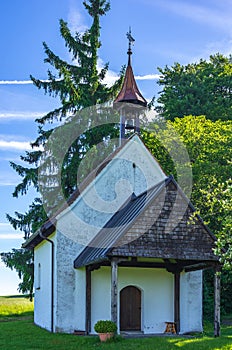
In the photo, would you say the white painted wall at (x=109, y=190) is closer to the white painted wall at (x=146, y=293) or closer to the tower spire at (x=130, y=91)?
the white painted wall at (x=146, y=293)

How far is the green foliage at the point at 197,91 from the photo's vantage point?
3962cm

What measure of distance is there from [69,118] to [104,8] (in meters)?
7.31

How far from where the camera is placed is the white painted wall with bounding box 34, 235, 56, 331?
20.4 metres

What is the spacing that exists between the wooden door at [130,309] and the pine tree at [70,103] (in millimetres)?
13149

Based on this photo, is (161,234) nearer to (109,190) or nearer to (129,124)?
(109,190)

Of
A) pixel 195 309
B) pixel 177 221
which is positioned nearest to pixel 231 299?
pixel 195 309

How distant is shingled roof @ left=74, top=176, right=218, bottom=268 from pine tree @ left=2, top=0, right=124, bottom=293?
1549 centimetres

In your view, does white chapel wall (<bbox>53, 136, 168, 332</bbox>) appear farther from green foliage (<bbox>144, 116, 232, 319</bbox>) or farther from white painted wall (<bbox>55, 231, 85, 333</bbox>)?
green foliage (<bbox>144, 116, 232, 319</bbox>)

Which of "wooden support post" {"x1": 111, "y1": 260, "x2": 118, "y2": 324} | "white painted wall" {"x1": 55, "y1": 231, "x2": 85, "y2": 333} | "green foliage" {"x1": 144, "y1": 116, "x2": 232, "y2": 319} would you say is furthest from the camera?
"green foliage" {"x1": 144, "y1": 116, "x2": 232, "y2": 319}

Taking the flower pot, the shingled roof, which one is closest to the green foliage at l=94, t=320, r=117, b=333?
the flower pot

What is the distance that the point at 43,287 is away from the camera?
21688mm

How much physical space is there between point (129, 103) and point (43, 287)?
7997mm

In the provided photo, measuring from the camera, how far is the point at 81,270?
63.4 feet

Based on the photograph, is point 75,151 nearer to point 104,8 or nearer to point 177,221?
point 104,8
